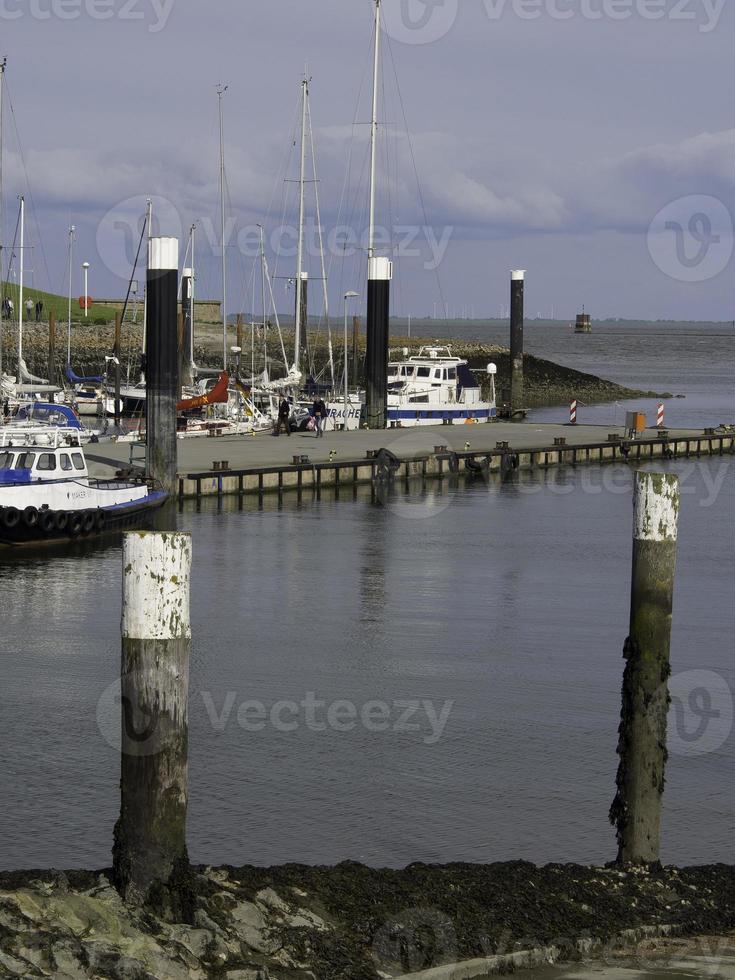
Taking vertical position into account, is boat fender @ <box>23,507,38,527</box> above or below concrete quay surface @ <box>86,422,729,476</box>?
A: below

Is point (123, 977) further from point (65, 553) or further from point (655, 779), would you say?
point (65, 553)

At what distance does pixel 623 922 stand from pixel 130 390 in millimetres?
64810

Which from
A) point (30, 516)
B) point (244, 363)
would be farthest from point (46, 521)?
point (244, 363)

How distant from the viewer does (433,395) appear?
6531 centimetres

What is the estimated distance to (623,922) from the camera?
38.9ft

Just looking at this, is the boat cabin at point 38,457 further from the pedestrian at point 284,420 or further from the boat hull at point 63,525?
the pedestrian at point 284,420

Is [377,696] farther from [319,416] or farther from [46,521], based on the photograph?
[319,416]

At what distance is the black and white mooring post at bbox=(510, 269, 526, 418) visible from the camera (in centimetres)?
7344

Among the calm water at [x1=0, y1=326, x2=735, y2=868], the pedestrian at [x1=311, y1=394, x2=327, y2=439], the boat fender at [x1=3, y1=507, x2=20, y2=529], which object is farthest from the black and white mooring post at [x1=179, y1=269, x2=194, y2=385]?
the boat fender at [x1=3, y1=507, x2=20, y2=529]

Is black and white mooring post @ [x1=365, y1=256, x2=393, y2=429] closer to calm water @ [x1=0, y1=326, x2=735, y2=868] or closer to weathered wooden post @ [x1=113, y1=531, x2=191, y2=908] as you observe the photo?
calm water @ [x1=0, y1=326, x2=735, y2=868]

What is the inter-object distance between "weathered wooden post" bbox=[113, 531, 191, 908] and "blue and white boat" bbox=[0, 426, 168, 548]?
2401 centimetres

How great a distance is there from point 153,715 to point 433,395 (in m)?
55.3

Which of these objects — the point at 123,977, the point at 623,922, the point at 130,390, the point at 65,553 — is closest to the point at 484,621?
the point at 65,553

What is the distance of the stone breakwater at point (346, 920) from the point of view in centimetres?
997
